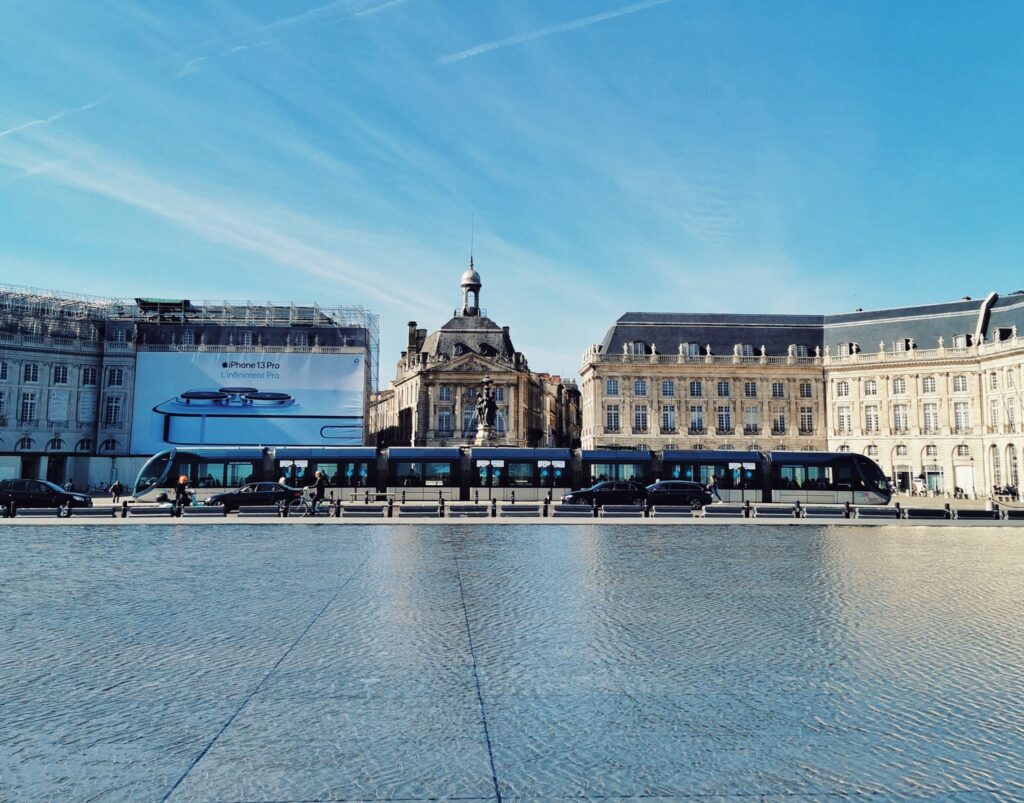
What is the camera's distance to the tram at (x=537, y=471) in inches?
1528

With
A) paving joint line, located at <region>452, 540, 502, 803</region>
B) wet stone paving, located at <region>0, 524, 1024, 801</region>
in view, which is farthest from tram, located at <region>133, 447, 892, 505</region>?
paving joint line, located at <region>452, 540, 502, 803</region>

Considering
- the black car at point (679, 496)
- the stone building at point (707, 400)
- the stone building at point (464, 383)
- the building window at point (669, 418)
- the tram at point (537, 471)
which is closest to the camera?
the black car at point (679, 496)

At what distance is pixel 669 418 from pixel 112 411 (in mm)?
48911

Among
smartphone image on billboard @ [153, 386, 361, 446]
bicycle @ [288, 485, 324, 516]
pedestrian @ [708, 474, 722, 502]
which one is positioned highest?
smartphone image on billboard @ [153, 386, 361, 446]

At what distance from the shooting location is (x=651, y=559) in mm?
17000

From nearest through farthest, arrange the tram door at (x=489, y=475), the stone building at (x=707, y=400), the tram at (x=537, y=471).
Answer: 1. the tram at (x=537, y=471)
2. the tram door at (x=489, y=475)
3. the stone building at (x=707, y=400)

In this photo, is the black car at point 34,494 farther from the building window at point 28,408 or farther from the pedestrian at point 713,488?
the building window at point 28,408

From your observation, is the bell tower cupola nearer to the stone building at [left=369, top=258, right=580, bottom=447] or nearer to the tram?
the stone building at [left=369, top=258, right=580, bottom=447]

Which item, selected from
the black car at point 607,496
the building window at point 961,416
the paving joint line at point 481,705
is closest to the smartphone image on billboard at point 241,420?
the black car at point 607,496

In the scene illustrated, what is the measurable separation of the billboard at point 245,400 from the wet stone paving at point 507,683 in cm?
4438

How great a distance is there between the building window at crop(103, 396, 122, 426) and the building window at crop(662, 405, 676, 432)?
4774 cm

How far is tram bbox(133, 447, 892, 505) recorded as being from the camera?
3881 centimetres

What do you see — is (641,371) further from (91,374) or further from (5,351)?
(5,351)

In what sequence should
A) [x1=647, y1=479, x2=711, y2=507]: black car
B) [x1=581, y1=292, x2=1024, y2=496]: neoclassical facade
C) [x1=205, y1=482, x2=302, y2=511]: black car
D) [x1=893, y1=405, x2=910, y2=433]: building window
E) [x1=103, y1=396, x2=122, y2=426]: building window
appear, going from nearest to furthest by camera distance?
1. [x1=205, y1=482, x2=302, y2=511]: black car
2. [x1=647, y1=479, x2=711, y2=507]: black car
3. [x1=103, y1=396, x2=122, y2=426]: building window
4. [x1=581, y1=292, x2=1024, y2=496]: neoclassical facade
5. [x1=893, y1=405, x2=910, y2=433]: building window
